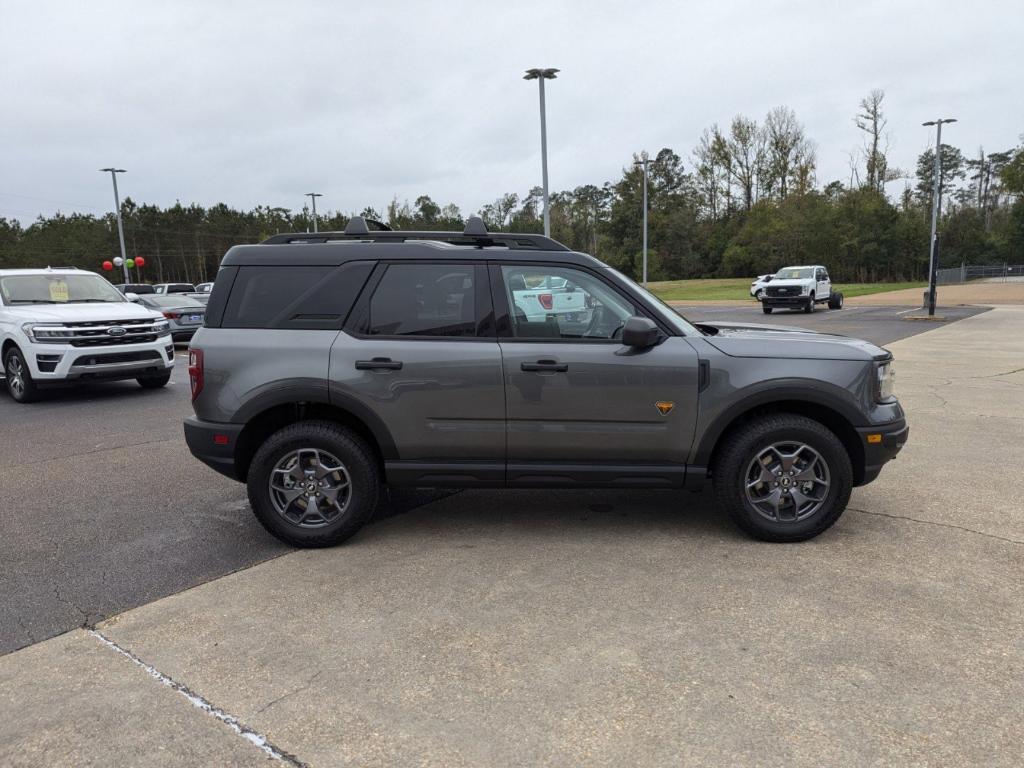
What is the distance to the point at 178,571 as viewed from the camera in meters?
4.17

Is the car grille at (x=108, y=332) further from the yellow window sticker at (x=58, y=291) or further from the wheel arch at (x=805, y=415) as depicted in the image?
the wheel arch at (x=805, y=415)

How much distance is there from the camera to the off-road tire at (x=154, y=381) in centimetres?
1101

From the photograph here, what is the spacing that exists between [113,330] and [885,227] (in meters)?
63.1

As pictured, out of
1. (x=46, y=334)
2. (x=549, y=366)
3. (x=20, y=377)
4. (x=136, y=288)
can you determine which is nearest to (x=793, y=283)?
(x=46, y=334)

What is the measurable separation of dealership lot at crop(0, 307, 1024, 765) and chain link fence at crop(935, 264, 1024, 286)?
187ft

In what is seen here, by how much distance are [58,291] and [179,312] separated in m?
6.39

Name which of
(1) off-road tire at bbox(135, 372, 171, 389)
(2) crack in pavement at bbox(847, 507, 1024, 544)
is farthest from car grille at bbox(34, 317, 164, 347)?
(2) crack in pavement at bbox(847, 507, 1024, 544)

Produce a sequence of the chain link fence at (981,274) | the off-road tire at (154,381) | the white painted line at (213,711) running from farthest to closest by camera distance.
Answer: the chain link fence at (981,274) < the off-road tire at (154,381) < the white painted line at (213,711)

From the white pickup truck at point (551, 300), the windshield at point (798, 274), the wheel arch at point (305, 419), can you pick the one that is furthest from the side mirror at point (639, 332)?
the windshield at point (798, 274)

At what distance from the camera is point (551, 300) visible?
4.50m

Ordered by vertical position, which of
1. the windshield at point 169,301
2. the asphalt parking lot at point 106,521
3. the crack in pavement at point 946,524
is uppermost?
the windshield at point 169,301

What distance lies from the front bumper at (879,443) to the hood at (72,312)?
9535 millimetres

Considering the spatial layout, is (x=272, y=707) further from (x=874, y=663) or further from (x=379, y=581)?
(x=874, y=663)

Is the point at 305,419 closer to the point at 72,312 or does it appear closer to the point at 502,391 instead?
the point at 502,391
